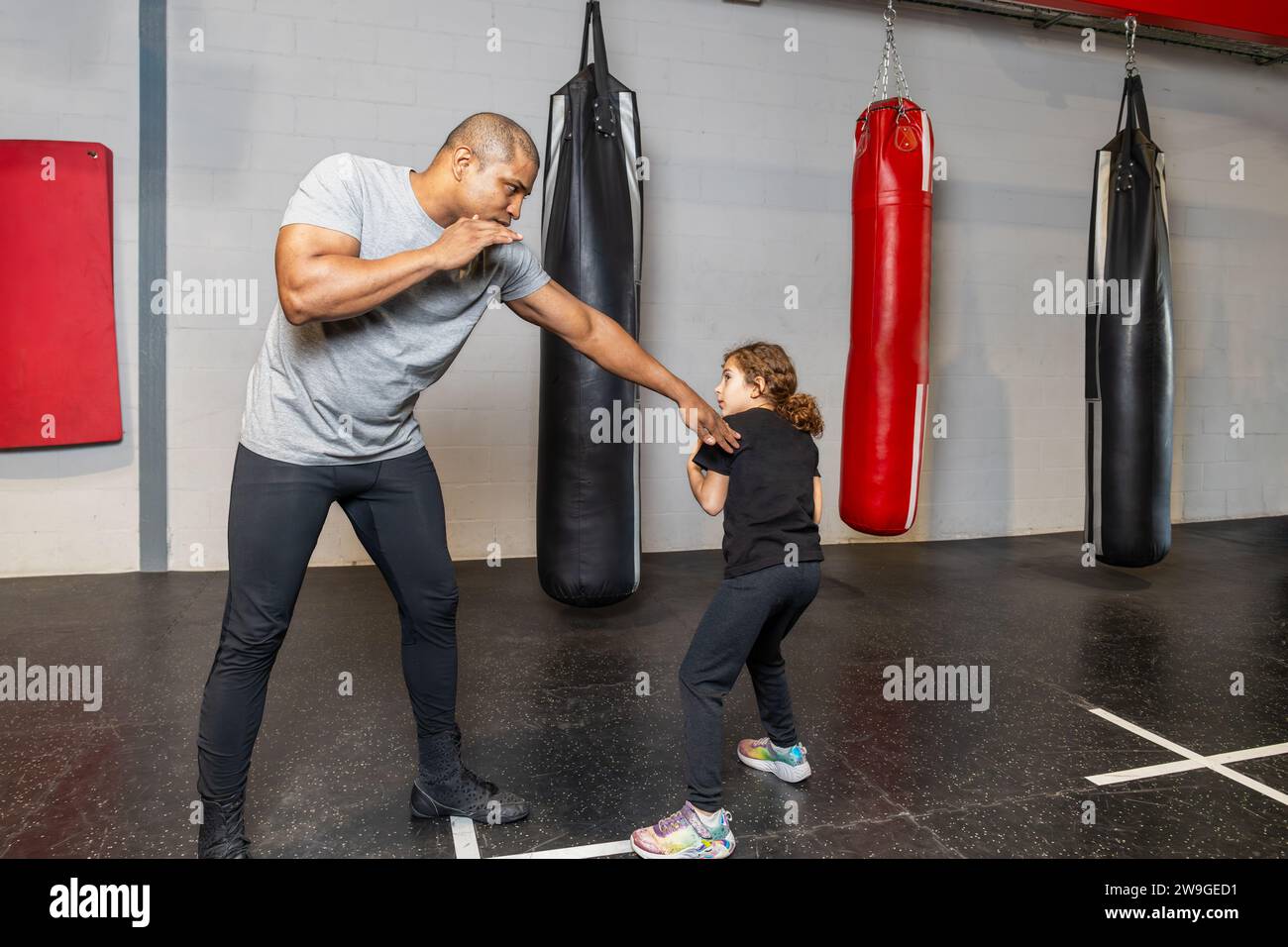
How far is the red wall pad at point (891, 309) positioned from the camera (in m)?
3.22

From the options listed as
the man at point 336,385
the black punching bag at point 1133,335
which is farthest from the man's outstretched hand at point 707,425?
the black punching bag at point 1133,335

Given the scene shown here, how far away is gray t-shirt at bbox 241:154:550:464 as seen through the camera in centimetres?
A: 153

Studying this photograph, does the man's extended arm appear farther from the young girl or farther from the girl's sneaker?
the girl's sneaker

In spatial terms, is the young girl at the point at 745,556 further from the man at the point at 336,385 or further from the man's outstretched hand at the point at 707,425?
the man at the point at 336,385

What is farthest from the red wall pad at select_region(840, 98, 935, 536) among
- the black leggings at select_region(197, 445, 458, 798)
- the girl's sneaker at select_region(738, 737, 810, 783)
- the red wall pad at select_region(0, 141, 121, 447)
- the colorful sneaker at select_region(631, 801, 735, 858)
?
the red wall pad at select_region(0, 141, 121, 447)

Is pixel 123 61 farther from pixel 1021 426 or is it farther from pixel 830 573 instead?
→ pixel 1021 426

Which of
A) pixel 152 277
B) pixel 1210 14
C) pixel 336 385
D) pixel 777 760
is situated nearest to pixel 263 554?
pixel 336 385

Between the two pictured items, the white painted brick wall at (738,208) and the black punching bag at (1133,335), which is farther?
the white painted brick wall at (738,208)

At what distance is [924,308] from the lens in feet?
10.8

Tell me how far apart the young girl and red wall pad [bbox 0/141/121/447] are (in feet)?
11.6

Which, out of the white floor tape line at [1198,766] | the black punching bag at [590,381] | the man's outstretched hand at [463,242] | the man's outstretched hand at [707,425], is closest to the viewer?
the man's outstretched hand at [463,242]

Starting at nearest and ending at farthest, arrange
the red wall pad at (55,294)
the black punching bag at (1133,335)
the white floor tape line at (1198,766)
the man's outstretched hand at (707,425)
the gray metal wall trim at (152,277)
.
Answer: the man's outstretched hand at (707,425), the white floor tape line at (1198,766), the black punching bag at (1133,335), the red wall pad at (55,294), the gray metal wall trim at (152,277)

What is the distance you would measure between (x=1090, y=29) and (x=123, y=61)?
5.58m

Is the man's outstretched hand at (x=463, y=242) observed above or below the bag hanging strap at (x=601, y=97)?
below
